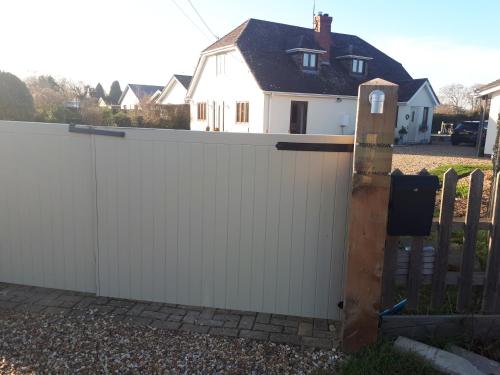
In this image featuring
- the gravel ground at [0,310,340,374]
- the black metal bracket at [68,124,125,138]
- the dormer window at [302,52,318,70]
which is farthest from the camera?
the dormer window at [302,52,318,70]

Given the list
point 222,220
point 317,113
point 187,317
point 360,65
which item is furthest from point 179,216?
point 360,65

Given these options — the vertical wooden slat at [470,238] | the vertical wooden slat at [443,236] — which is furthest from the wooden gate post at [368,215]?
the vertical wooden slat at [470,238]

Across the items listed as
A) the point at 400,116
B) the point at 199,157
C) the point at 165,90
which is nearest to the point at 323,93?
the point at 400,116

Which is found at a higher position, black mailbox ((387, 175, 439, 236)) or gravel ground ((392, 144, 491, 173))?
black mailbox ((387, 175, 439, 236))

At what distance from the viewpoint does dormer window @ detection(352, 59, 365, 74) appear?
88.9 ft

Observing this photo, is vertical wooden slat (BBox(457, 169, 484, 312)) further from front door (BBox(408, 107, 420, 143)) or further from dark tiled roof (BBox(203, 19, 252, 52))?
front door (BBox(408, 107, 420, 143))

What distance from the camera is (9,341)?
3.19 m

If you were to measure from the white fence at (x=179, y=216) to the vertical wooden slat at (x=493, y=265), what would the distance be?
106 cm

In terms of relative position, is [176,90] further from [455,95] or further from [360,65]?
[455,95]

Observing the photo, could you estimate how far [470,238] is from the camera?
3184 millimetres

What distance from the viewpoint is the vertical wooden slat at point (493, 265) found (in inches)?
124

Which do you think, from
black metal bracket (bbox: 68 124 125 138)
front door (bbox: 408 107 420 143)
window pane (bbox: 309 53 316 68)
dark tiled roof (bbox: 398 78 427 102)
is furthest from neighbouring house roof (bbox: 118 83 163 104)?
black metal bracket (bbox: 68 124 125 138)

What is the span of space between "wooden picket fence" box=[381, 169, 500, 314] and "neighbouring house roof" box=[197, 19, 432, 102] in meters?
20.1

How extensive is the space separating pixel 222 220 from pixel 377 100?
1.60 m
